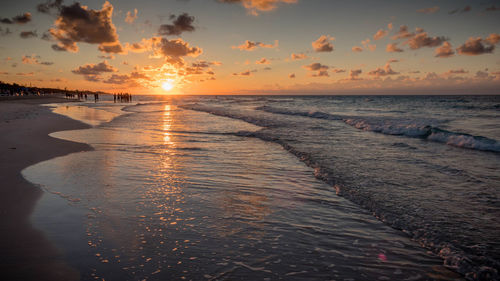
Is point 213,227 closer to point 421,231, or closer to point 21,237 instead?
point 21,237

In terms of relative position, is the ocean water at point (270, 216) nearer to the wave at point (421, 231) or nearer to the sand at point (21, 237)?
the wave at point (421, 231)

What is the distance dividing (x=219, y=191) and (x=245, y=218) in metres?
1.62

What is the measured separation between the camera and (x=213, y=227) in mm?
4516

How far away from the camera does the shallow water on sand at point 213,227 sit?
3.45 m

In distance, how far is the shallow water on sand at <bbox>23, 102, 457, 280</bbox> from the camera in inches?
136

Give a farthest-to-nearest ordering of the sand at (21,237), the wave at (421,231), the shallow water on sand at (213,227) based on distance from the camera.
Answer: the wave at (421,231) < the shallow water on sand at (213,227) < the sand at (21,237)

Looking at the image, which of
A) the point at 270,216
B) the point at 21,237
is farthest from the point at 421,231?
the point at 21,237

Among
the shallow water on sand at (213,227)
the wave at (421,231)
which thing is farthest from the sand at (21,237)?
the wave at (421,231)

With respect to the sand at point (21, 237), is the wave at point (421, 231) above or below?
below

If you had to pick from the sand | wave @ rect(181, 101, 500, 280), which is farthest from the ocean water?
the sand

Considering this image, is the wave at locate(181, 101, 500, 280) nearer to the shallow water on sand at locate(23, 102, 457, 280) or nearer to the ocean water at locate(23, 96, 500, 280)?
the ocean water at locate(23, 96, 500, 280)

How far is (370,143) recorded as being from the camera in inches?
550

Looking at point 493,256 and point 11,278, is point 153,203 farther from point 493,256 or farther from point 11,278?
point 493,256

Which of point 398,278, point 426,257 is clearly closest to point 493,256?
point 426,257
